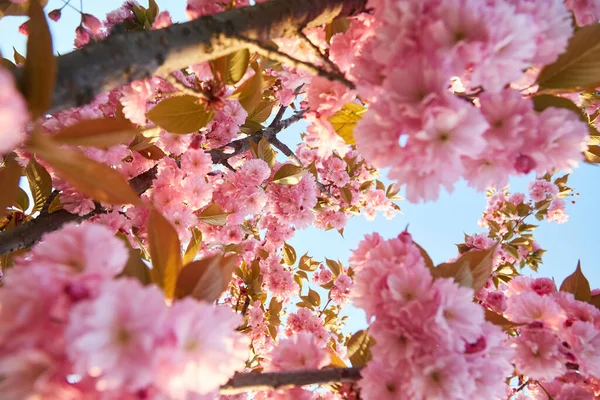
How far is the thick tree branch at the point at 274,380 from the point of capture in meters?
0.68

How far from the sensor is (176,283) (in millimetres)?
703

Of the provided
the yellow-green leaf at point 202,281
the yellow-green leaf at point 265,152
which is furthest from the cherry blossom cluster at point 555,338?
the yellow-green leaf at point 265,152

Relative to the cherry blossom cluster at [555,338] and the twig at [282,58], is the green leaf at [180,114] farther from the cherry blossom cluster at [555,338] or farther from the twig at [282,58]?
the cherry blossom cluster at [555,338]

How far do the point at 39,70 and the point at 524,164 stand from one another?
0.83 meters

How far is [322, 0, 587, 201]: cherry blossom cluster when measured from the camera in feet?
2.00

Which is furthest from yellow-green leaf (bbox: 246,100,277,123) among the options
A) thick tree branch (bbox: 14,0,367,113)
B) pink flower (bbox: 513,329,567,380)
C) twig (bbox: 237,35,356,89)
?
pink flower (bbox: 513,329,567,380)

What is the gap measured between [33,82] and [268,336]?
10.6ft

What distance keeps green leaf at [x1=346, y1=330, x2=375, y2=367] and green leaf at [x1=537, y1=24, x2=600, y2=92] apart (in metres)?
0.77

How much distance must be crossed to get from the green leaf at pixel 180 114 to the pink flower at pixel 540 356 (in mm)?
1214

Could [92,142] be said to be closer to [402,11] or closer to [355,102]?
[402,11]

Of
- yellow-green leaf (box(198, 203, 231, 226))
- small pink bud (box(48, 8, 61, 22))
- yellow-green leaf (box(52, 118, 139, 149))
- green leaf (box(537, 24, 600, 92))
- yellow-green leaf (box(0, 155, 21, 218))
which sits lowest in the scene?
yellow-green leaf (box(52, 118, 139, 149))

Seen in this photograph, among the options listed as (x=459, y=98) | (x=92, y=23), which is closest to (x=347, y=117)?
(x=459, y=98)

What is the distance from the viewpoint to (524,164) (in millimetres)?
696

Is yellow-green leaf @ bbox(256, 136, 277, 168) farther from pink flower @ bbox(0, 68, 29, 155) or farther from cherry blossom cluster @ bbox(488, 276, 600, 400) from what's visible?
pink flower @ bbox(0, 68, 29, 155)
